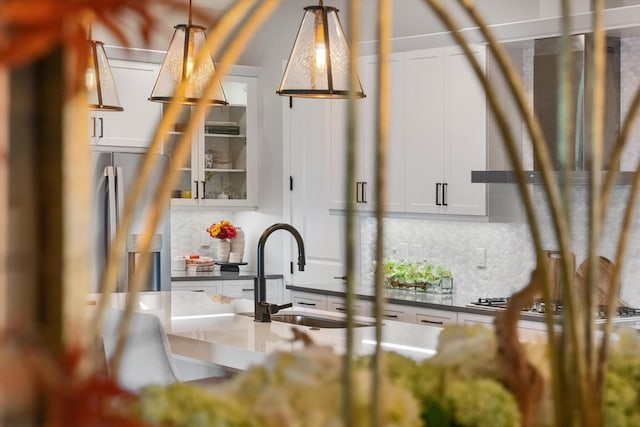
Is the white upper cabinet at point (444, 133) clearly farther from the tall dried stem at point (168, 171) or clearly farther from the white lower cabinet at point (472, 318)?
the tall dried stem at point (168, 171)

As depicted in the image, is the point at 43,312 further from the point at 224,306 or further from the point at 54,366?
the point at 224,306

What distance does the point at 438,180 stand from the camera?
6.23 m

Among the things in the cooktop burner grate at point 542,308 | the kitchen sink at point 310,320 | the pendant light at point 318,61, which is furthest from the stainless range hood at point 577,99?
the pendant light at point 318,61

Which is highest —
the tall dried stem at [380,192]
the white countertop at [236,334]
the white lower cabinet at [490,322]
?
the tall dried stem at [380,192]

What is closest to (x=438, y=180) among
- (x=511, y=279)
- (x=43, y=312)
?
(x=511, y=279)

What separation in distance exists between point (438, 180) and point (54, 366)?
5728 mm

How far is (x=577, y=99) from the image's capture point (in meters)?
5.63

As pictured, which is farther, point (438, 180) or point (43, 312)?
point (438, 180)

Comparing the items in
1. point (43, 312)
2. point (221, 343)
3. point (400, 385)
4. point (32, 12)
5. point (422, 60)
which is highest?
point (422, 60)

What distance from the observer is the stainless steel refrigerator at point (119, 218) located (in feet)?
22.0

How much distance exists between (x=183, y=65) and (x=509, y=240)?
323cm

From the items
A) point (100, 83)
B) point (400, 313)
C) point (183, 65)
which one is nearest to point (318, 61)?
point (183, 65)

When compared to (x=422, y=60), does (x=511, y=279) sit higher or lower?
lower

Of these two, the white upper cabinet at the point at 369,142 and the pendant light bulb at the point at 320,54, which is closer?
the pendant light bulb at the point at 320,54
